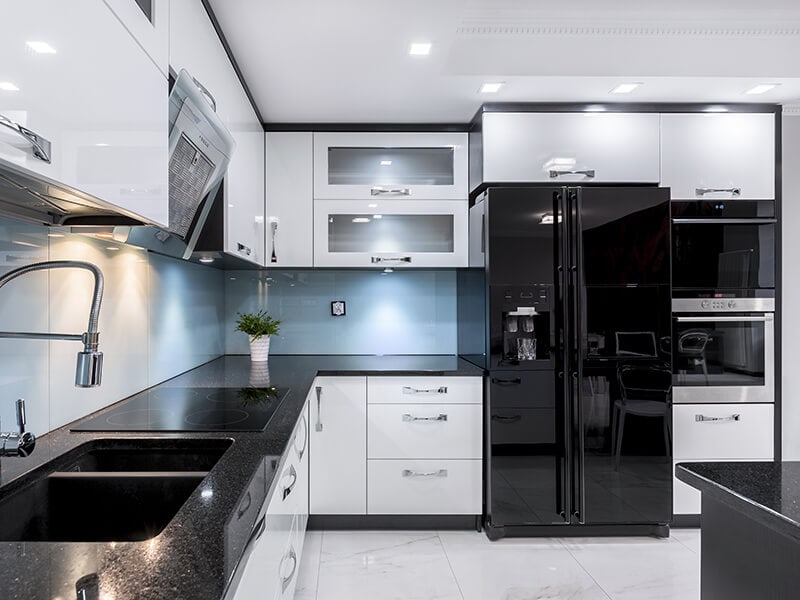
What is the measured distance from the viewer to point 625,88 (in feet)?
8.29

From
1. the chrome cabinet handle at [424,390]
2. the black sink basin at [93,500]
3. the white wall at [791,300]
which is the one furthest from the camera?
the white wall at [791,300]

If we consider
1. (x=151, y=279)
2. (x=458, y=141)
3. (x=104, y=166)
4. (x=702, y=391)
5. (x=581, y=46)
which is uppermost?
(x=581, y=46)

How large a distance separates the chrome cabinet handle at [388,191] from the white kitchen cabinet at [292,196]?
0.37m

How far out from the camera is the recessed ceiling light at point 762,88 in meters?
2.51

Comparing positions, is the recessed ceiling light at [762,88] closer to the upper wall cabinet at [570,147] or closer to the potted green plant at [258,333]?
the upper wall cabinet at [570,147]

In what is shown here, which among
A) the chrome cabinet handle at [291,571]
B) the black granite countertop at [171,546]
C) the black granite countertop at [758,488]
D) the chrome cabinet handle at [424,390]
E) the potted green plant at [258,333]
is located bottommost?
the chrome cabinet handle at [291,571]

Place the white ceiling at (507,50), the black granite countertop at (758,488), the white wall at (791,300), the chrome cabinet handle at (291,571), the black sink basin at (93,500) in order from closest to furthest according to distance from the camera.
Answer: the black granite countertop at (758,488), the black sink basin at (93,500), the chrome cabinet handle at (291,571), the white ceiling at (507,50), the white wall at (791,300)

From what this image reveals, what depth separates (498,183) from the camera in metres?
2.72

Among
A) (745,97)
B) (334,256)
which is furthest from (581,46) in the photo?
(334,256)

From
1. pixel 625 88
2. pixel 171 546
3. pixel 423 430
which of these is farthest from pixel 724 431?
pixel 171 546

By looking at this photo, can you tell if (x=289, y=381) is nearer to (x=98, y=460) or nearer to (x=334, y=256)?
(x=334, y=256)

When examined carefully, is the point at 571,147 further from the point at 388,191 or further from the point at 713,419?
the point at 713,419

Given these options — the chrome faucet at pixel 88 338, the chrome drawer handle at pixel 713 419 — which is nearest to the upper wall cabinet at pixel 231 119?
the chrome faucet at pixel 88 338

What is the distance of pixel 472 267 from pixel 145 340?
5.59 feet
